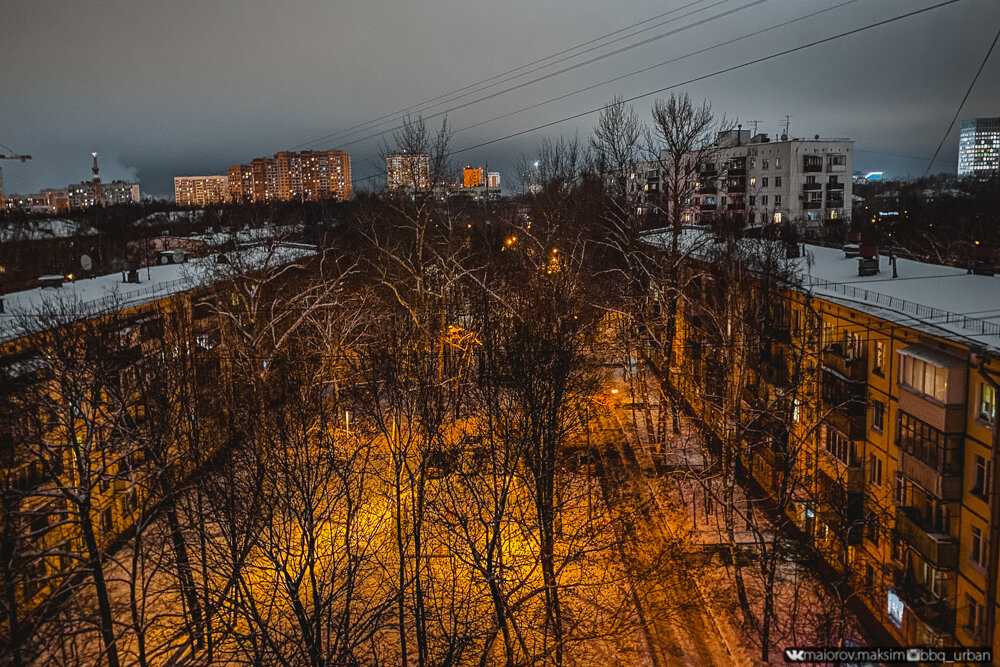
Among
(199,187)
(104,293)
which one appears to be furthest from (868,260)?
(199,187)

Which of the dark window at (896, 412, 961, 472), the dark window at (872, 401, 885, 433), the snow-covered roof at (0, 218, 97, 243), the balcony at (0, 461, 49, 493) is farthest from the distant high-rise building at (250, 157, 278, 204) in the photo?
the dark window at (896, 412, 961, 472)

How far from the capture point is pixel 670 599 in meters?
13.8

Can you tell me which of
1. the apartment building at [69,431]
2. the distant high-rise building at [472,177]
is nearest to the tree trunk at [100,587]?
the apartment building at [69,431]

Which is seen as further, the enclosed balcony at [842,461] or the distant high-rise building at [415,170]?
the distant high-rise building at [415,170]

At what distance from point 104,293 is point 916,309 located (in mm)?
21364

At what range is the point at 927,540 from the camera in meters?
11.2

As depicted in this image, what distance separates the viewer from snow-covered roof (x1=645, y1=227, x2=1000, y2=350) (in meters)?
11.6

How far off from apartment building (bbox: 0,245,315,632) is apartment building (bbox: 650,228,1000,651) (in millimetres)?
10852

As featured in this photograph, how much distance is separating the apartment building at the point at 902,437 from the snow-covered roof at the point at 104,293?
12.3m

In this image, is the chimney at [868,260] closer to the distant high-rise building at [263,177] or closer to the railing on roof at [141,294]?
the railing on roof at [141,294]

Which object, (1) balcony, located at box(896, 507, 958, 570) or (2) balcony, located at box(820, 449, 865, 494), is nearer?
(1) balcony, located at box(896, 507, 958, 570)

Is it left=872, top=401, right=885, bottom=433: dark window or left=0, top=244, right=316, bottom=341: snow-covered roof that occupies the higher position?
left=0, top=244, right=316, bottom=341: snow-covered roof

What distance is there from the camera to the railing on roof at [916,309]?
11.5m

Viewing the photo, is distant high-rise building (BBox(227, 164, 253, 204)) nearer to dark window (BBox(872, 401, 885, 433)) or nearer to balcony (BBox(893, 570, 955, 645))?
dark window (BBox(872, 401, 885, 433))
